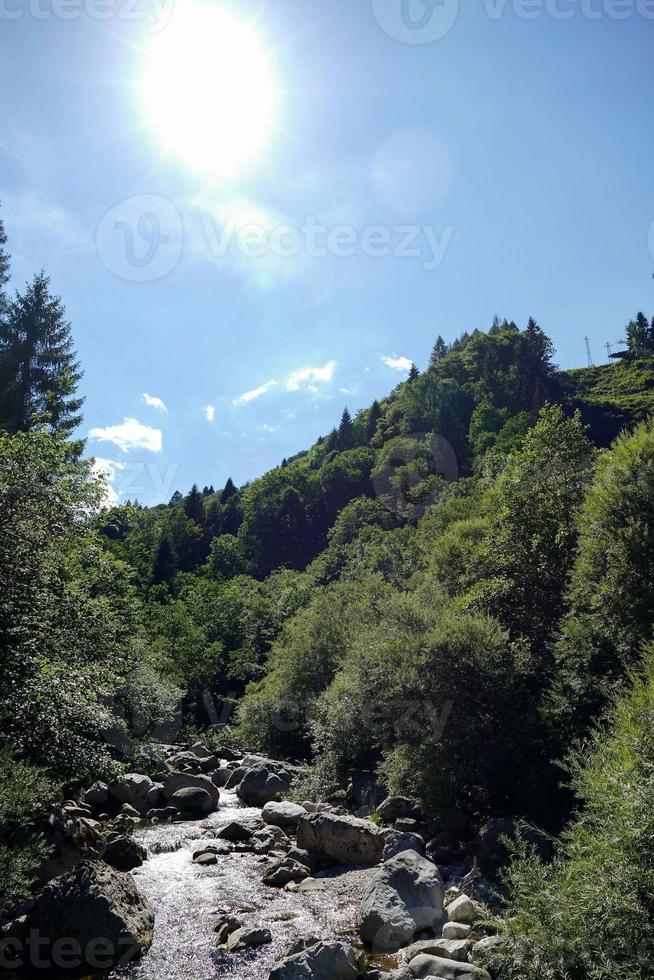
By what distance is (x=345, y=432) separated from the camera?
158m

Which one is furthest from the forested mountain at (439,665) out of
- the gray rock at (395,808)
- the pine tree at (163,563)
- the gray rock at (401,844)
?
the pine tree at (163,563)

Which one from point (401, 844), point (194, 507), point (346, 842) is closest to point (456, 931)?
point (401, 844)

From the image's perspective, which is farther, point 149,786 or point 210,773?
point 210,773

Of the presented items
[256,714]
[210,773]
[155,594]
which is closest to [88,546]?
[210,773]

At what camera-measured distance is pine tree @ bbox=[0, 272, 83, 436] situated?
34.8 metres

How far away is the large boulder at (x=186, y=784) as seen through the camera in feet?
88.7

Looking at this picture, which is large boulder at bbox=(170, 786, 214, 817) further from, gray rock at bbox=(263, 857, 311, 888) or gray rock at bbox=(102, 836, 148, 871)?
gray rock at bbox=(263, 857, 311, 888)

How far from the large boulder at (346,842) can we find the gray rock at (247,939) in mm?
5350

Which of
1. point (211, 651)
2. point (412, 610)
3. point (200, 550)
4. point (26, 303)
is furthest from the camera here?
point (200, 550)

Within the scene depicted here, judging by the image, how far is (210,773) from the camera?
3444cm

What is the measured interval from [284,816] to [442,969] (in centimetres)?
1325

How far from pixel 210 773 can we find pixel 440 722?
2000cm

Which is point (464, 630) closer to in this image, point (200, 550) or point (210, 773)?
point (210, 773)

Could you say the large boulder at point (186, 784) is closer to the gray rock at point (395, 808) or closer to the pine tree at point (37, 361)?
the gray rock at point (395, 808)
